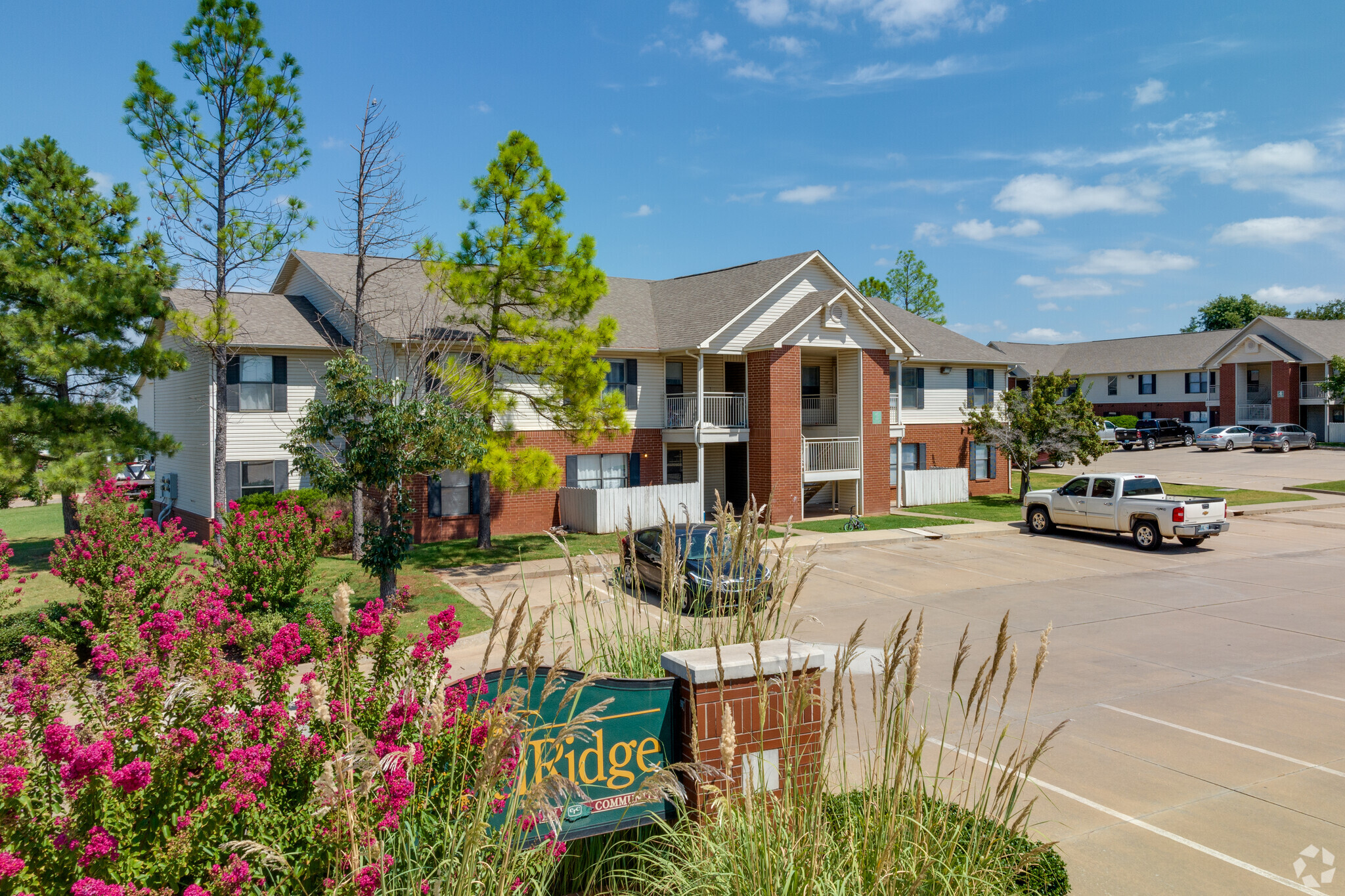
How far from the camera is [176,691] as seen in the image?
136 inches

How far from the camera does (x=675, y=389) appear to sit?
91.7ft

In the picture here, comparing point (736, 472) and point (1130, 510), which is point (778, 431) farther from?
point (1130, 510)

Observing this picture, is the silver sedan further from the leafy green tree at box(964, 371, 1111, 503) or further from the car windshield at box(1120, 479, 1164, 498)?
the car windshield at box(1120, 479, 1164, 498)

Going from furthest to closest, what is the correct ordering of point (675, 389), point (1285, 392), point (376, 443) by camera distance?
point (1285, 392), point (675, 389), point (376, 443)

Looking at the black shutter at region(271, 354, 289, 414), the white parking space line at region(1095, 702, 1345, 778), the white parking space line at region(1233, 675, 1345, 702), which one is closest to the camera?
the white parking space line at region(1095, 702, 1345, 778)

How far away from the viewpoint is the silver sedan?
52625mm

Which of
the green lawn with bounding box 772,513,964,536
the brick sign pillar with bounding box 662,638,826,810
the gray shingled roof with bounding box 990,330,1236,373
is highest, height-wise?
the gray shingled roof with bounding box 990,330,1236,373

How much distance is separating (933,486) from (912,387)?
3.95 m

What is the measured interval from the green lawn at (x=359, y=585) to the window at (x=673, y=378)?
7914mm

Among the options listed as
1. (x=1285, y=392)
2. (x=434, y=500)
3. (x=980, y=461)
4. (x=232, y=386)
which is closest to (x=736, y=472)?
(x=434, y=500)

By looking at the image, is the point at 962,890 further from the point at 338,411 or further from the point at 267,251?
the point at 267,251

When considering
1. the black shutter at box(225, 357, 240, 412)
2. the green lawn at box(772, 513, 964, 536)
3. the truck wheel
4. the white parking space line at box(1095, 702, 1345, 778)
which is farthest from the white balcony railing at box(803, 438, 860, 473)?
the white parking space line at box(1095, 702, 1345, 778)

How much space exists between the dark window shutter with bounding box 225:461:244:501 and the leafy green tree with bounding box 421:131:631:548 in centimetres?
670

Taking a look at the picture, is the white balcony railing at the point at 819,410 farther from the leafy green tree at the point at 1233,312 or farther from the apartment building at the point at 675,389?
the leafy green tree at the point at 1233,312
